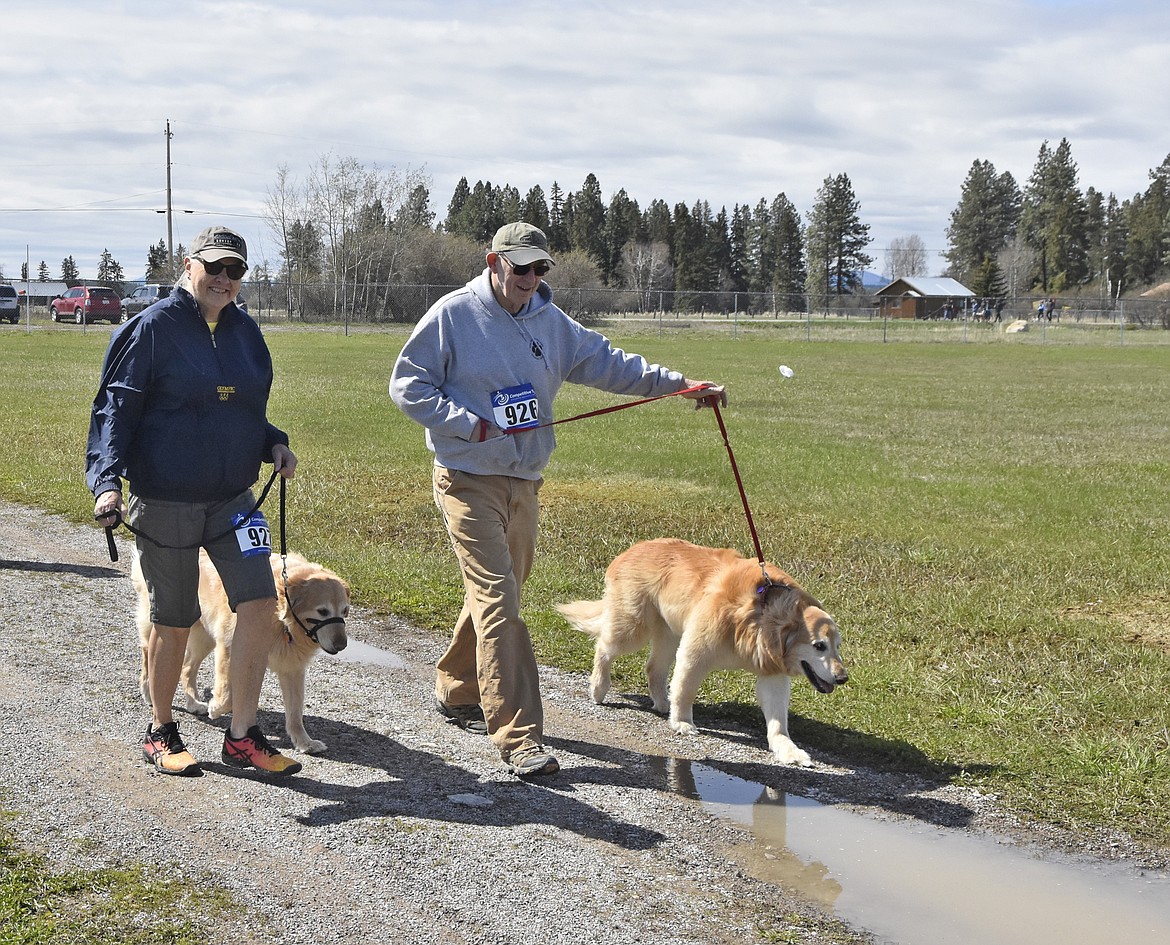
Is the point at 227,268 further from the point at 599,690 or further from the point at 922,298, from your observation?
the point at 922,298

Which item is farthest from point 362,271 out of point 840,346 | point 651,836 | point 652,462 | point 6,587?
point 651,836

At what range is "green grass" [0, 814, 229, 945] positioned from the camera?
12.4ft

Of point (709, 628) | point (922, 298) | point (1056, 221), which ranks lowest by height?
point (709, 628)

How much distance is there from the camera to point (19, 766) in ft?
17.2

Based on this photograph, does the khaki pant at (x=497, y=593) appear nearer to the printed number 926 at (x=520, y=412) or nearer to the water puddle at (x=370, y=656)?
the printed number 926 at (x=520, y=412)

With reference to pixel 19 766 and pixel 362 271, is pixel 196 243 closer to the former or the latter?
pixel 19 766

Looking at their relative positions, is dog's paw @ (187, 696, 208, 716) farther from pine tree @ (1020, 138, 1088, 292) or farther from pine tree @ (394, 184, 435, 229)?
pine tree @ (1020, 138, 1088, 292)

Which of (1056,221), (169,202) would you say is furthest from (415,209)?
(1056,221)

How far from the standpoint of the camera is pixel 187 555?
5180 millimetres

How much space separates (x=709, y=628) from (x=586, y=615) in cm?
108

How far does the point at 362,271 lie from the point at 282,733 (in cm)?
7540

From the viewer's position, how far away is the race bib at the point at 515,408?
551 centimetres

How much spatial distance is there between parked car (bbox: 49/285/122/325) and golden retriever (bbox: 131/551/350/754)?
54426mm

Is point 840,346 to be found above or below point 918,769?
above
